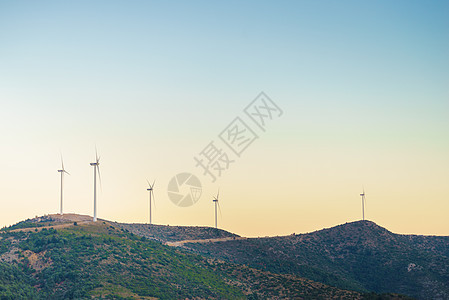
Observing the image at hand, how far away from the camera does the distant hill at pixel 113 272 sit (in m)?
113

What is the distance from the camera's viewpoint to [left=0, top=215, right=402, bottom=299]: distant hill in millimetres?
112688

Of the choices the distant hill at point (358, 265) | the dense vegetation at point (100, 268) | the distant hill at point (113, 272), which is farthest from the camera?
the distant hill at point (358, 265)

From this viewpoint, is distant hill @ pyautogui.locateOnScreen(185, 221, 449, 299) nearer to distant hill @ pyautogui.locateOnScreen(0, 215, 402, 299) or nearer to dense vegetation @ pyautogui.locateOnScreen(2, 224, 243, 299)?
distant hill @ pyautogui.locateOnScreen(0, 215, 402, 299)

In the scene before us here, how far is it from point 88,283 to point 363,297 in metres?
59.3

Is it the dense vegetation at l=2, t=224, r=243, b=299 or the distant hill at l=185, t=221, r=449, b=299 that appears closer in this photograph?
the dense vegetation at l=2, t=224, r=243, b=299

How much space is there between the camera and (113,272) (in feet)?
400

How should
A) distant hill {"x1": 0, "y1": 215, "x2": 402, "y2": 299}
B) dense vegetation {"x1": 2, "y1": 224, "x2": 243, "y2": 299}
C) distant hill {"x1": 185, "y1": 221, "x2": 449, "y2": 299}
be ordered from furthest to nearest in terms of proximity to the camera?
distant hill {"x1": 185, "y1": 221, "x2": 449, "y2": 299} < dense vegetation {"x1": 2, "y1": 224, "x2": 243, "y2": 299} < distant hill {"x1": 0, "y1": 215, "x2": 402, "y2": 299}

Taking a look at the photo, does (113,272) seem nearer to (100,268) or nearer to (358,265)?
(100,268)

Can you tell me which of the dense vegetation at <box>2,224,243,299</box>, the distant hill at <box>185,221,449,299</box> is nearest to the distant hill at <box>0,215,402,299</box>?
the dense vegetation at <box>2,224,243,299</box>

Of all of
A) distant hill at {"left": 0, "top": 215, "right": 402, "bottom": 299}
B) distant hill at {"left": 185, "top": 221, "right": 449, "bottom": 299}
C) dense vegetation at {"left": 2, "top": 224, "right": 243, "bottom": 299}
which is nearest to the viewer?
distant hill at {"left": 0, "top": 215, "right": 402, "bottom": 299}

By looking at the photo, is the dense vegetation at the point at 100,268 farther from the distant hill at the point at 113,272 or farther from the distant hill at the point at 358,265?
the distant hill at the point at 358,265

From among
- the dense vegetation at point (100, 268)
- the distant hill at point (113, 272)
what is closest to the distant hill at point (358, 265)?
the distant hill at point (113, 272)

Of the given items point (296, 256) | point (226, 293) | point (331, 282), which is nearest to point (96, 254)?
point (226, 293)

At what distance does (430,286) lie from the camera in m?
165
